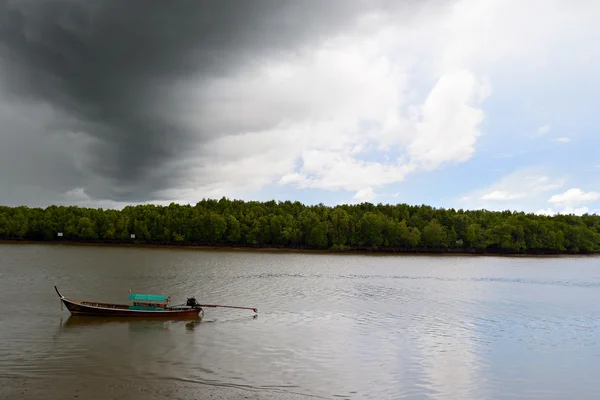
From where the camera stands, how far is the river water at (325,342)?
18934 millimetres

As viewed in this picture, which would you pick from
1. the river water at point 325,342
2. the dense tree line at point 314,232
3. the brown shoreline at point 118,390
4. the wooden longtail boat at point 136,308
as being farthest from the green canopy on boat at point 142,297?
the dense tree line at point 314,232

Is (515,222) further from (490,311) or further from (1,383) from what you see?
(1,383)

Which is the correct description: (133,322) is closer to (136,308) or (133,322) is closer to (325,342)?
(136,308)

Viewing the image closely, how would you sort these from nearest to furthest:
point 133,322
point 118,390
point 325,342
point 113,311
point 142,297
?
point 118,390, point 325,342, point 133,322, point 113,311, point 142,297

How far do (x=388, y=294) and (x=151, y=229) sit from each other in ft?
413

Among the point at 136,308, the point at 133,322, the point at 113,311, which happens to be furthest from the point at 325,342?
the point at 113,311

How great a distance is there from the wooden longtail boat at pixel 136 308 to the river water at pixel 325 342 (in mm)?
1098

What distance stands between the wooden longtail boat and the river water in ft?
3.60

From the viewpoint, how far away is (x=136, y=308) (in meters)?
30.8

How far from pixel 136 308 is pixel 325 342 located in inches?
563

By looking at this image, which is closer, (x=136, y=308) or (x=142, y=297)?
(x=136, y=308)

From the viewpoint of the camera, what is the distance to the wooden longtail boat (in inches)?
1194

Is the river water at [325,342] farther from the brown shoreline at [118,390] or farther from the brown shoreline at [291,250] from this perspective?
the brown shoreline at [291,250]

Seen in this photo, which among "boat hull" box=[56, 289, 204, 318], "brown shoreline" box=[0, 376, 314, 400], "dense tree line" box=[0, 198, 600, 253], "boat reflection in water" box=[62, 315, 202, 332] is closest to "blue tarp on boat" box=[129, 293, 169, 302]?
"boat hull" box=[56, 289, 204, 318]
